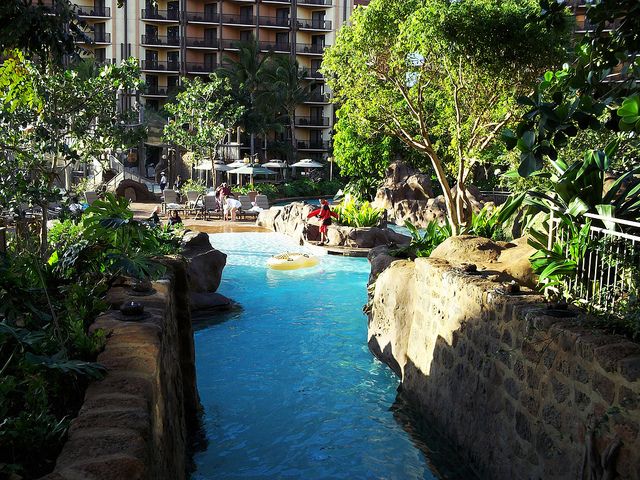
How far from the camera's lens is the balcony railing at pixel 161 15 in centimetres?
5653

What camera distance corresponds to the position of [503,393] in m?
6.28

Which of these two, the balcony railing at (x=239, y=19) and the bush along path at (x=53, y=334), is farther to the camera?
the balcony railing at (x=239, y=19)

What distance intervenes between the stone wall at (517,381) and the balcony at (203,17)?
5282 centimetres

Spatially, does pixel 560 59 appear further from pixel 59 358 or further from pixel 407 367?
pixel 59 358

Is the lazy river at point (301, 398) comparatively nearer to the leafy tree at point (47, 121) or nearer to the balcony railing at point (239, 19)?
the leafy tree at point (47, 121)

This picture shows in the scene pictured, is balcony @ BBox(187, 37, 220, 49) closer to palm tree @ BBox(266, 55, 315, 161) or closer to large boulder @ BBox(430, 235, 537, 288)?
palm tree @ BBox(266, 55, 315, 161)

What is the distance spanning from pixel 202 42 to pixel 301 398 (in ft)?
175

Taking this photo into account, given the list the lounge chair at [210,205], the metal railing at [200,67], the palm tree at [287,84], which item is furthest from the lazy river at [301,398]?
the metal railing at [200,67]

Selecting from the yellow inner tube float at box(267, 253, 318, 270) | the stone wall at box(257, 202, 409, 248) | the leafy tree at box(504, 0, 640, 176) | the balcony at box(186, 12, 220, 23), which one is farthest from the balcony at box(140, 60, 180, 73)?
the leafy tree at box(504, 0, 640, 176)

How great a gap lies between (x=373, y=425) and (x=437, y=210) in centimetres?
2071

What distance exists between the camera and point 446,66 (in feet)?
44.2

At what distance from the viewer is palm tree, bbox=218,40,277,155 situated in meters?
48.9

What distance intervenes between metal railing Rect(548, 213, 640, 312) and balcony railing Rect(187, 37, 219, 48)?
A: 55.5 meters

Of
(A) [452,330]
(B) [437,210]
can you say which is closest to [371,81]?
(A) [452,330]
